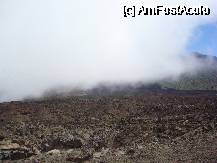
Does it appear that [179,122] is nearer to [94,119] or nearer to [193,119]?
[193,119]

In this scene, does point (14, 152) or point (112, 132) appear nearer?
point (14, 152)

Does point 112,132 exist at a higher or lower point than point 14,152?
higher

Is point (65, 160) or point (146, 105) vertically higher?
point (146, 105)

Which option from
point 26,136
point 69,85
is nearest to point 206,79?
point 69,85

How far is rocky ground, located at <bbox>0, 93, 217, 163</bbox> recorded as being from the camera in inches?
1268

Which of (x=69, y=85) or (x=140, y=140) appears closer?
(x=140, y=140)

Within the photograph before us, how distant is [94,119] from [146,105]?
3599mm

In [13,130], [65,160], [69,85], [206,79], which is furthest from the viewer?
[206,79]

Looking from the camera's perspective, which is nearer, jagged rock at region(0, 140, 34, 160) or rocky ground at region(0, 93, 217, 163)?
rocky ground at region(0, 93, 217, 163)

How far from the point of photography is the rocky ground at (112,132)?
32.2 meters

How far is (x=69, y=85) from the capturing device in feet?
213

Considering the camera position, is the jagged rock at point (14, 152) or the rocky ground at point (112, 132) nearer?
the rocky ground at point (112, 132)

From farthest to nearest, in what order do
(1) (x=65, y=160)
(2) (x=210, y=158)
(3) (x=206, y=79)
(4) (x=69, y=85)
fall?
(3) (x=206, y=79), (4) (x=69, y=85), (1) (x=65, y=160), (2) (x=210, y=158)

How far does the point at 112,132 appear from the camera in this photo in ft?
113
